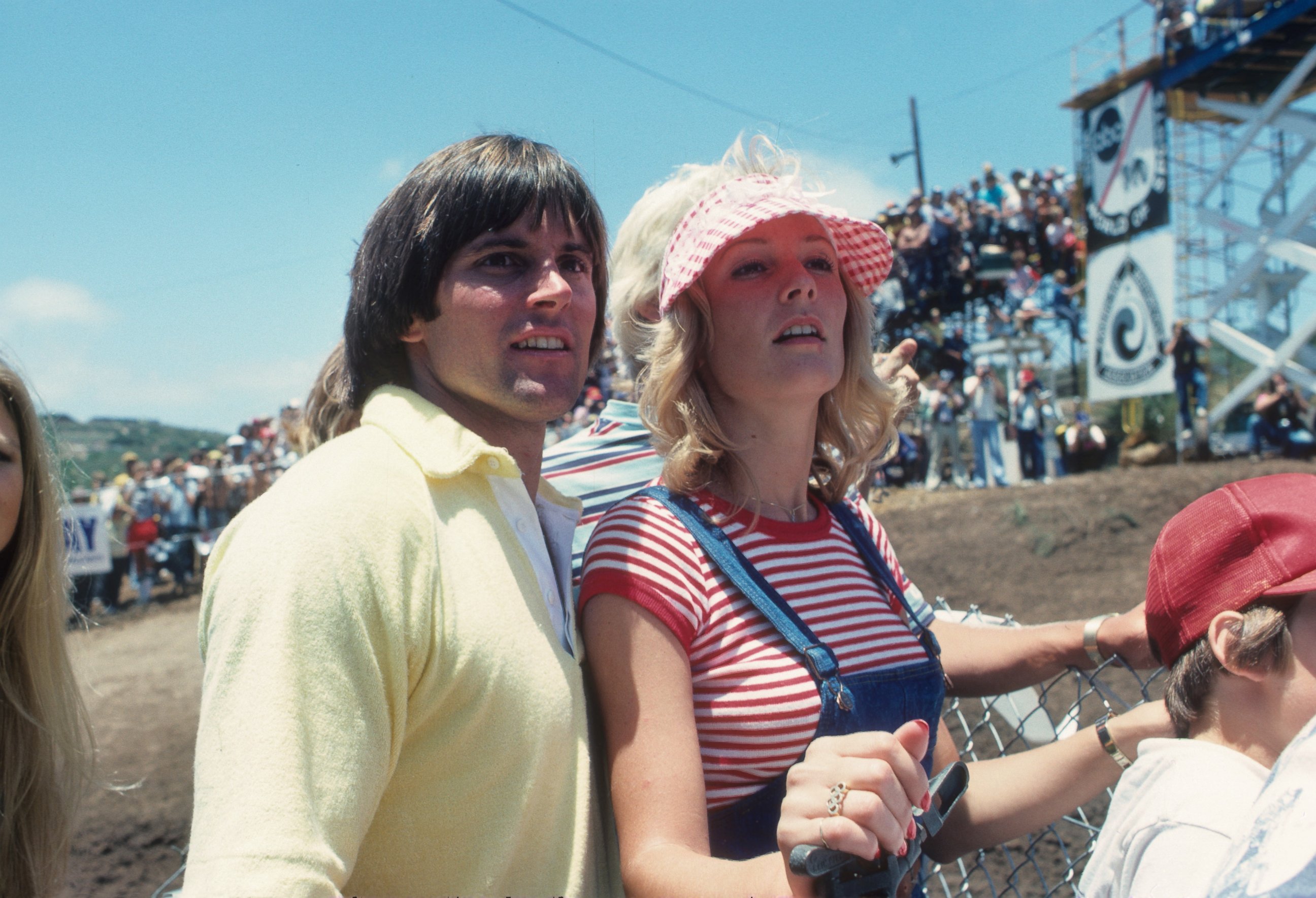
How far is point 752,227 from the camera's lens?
1.89m

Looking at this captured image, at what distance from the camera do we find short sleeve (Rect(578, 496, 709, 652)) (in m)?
1.58

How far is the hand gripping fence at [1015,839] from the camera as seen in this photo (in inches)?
45.2

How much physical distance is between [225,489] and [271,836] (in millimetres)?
14658

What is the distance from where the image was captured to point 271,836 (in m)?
1.04

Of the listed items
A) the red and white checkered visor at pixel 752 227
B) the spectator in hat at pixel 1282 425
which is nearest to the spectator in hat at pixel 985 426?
the spectator in hat at pixel 1282 425

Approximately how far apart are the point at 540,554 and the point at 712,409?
0.62 metres

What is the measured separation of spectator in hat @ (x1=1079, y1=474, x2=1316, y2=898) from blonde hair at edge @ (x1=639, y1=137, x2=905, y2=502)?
0.73m

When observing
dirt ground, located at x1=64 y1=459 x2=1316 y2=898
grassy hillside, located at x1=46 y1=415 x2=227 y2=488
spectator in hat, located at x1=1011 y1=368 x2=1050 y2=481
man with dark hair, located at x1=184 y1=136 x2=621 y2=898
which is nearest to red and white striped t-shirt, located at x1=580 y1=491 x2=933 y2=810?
man with dark hair, located at x1=184 y1=136 x2=621 y2=898

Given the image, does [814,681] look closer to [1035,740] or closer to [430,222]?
[430,222]

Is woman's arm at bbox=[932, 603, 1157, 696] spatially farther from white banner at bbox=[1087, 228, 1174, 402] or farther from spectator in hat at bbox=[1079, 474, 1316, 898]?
white banner at bbox=[1087, 228, 1174, 402]

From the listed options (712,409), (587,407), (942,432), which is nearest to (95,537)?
(587,407)

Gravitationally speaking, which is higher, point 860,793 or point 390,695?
point 390,695

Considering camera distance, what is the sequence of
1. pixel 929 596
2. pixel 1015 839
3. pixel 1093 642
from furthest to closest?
pixel 929 596
pixel 1015 839
pixel 1093 642

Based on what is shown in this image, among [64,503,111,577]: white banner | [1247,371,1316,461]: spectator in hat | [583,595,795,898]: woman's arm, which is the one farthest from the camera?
[1247,371,1316,461]: spectator in hat
